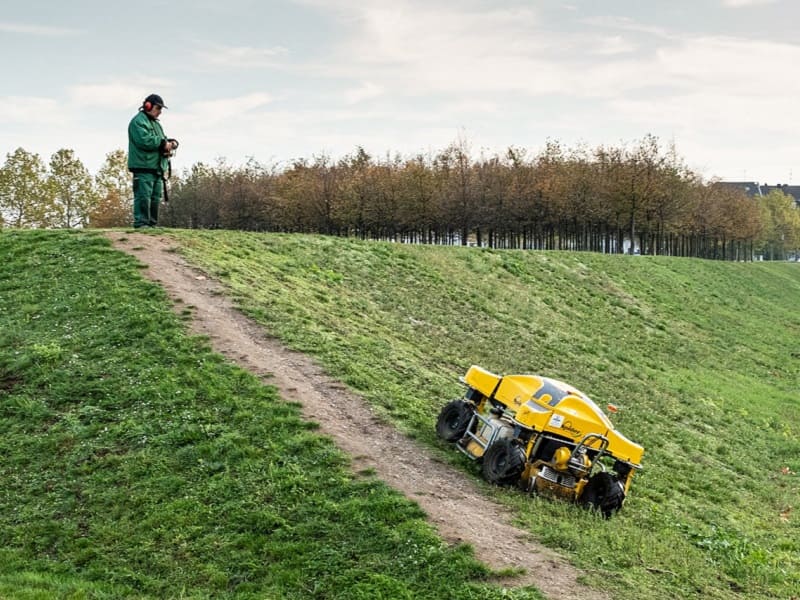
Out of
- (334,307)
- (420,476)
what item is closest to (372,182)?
(334,307)

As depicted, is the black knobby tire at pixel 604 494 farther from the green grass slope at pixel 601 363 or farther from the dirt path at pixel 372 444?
the dirt path at pixel 372 444

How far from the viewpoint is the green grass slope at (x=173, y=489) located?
305 inches

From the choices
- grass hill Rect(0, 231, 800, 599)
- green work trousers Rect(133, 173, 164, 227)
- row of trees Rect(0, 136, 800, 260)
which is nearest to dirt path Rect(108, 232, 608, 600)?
grass hill Rect(0, 231, 800, 599)

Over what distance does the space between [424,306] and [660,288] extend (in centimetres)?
1858

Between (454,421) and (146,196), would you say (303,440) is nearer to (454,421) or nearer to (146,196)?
(454,421)

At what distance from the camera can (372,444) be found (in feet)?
35.0

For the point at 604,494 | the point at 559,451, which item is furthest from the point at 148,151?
the point at 604,494

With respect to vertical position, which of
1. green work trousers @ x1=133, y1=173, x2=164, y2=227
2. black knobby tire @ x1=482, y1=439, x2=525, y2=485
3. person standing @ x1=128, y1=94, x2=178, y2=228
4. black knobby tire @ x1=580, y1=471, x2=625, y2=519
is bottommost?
black knobby tire @ x1=580, y1=471, x2=625, y2=519

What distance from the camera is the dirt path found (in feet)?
26.2

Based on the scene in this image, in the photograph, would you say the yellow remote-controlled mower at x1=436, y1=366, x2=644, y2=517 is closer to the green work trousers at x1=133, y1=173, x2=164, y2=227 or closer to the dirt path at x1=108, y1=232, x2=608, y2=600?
the dirt path at x1=108, y1=232, x2=608, y2=600

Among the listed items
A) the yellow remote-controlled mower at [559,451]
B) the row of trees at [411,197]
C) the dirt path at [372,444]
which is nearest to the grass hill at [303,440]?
the dirt path at [372,444]

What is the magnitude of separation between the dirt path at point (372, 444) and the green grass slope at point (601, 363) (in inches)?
14.5

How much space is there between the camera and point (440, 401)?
1372 cm

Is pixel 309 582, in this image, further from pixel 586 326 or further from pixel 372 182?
pixel 372 182
